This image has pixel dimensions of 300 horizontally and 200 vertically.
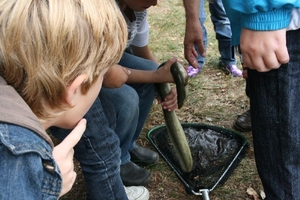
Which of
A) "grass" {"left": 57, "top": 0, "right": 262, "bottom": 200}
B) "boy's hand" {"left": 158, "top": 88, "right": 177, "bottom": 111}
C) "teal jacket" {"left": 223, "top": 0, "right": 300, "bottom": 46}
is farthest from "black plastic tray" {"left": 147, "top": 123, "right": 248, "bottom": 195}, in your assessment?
"teal jacket" {"left": 223, "top": 0, "right": 300, "bottom": 46}

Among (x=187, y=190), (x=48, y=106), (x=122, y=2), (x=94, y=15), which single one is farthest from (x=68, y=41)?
(x=187, y=190)

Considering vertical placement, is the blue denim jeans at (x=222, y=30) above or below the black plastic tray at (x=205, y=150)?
above

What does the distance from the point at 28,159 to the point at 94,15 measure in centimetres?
42

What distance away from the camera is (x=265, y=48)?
1372 millimetres

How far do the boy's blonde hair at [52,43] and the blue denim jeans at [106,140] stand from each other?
434mm

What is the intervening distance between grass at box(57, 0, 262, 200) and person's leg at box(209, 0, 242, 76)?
0.09m

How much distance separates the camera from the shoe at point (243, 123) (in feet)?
9.21

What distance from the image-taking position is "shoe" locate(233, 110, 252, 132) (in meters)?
2.81

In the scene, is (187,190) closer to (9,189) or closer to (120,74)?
(120,74)

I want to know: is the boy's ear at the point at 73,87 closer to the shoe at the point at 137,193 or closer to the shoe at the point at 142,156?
the shoe at the point at 137,193

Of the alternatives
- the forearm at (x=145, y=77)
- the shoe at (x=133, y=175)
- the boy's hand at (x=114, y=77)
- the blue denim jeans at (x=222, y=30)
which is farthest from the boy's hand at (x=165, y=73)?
the blue denim jeans at (x=222, y=30)

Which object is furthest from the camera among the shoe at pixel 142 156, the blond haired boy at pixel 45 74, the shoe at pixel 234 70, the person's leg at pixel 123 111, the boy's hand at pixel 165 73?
the shoe at pixel 234 70

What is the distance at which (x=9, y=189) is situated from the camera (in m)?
0.95

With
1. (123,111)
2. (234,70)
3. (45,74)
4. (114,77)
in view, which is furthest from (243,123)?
(45,74)
